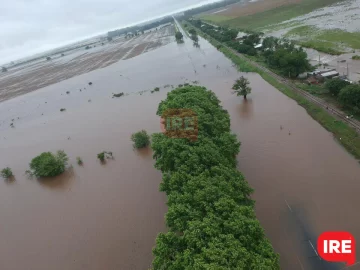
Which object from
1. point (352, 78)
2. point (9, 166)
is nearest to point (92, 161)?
point (9, 166)

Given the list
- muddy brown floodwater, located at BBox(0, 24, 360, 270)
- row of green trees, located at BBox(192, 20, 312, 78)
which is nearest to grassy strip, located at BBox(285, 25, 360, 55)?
row of green trees, located at BBox(192, 20, 312, 78)

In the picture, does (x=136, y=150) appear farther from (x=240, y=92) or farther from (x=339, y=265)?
(x=339, y=265)

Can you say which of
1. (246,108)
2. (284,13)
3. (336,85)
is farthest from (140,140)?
(284,13)

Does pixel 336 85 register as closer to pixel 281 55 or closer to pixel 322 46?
pixel 281 55

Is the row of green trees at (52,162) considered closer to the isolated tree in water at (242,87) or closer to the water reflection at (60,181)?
the water reflection at (60,181)

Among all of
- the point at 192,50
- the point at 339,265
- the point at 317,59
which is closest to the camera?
the point at 339,265
